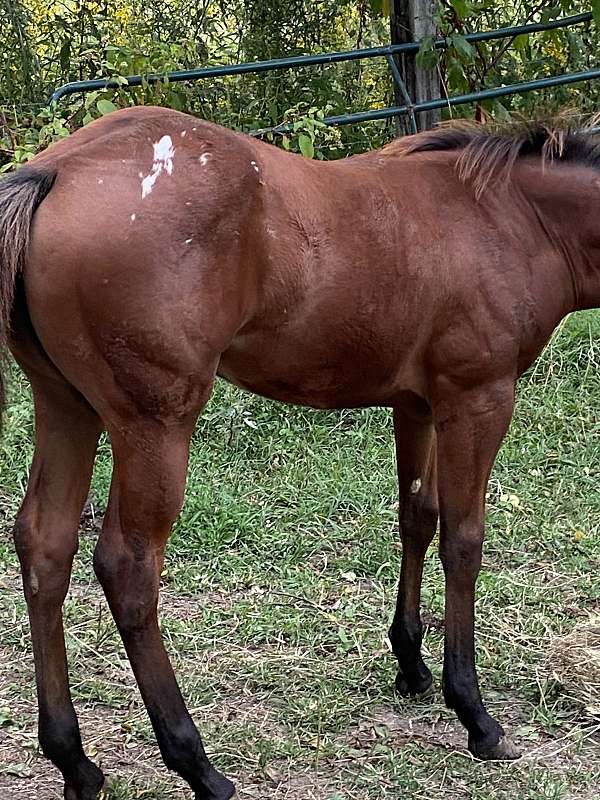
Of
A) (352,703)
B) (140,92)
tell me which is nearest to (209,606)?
(352,703)

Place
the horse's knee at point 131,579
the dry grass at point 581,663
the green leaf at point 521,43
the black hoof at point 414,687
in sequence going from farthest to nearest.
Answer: the green leaf at point 521,43, the black hoof at point 414,687, the dry grass at point 581,663, the horse's knee at point 131,579

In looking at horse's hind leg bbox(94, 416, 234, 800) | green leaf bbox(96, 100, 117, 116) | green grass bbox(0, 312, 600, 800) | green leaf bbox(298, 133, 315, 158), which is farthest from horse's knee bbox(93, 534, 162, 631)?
green leaf bbox(298, 133, 315, 158)

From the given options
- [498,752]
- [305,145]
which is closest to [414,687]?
[498,752]

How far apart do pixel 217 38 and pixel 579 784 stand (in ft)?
17.6

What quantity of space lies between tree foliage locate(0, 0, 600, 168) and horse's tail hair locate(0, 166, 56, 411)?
3.25 m

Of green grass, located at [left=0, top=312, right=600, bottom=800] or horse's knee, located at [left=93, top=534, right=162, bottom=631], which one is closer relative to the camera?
horse's knee, located at [left=93, top=534, right=162, bottom=631]

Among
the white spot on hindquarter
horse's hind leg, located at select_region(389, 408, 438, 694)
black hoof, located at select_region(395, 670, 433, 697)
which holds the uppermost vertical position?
the white spot on hindquarter

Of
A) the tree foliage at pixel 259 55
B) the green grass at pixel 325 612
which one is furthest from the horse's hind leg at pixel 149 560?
the tree foliage at pixel 259 55

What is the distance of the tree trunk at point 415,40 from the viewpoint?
571 cm

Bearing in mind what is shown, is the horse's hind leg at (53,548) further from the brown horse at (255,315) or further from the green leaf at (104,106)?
the green leaf at (104,106)

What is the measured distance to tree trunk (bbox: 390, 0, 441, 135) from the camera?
18.7ft

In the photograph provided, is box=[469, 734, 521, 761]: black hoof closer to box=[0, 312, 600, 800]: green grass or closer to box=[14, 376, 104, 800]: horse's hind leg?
box=[0, 312, 600, 800]: green grass

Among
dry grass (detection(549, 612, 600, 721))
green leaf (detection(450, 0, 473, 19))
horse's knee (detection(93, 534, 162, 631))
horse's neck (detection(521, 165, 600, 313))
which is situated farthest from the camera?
green leaf (detection(450, 0, 473, 19))

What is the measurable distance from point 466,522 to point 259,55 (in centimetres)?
455
